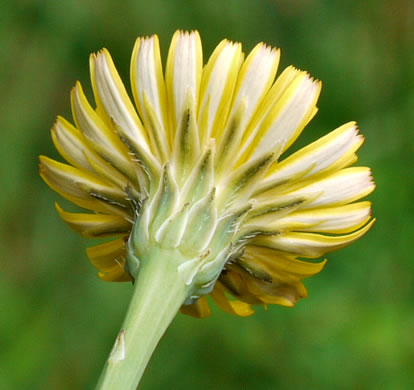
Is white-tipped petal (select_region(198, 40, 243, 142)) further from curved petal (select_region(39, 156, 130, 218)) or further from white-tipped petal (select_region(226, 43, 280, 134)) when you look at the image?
curved petal (select_region(39, 156, 130, 218))

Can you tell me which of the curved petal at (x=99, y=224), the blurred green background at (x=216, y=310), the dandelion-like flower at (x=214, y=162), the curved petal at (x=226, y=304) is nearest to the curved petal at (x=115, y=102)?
the dandelion-like flower at (x=214, y=162)

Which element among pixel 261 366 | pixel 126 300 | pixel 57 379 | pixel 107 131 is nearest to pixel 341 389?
pixel 261 366

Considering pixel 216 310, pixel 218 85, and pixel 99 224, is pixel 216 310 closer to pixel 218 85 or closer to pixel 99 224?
pixel 99 224

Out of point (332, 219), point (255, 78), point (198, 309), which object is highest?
point (255, 78)

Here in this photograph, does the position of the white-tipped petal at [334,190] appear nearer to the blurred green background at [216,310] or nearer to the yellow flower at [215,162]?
the yellow flower at [215,162]

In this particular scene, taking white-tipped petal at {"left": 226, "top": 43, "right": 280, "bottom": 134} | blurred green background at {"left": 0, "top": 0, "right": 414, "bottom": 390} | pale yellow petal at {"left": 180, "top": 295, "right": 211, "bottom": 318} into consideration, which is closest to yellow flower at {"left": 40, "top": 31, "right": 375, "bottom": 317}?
white-tipped petal at {"left": 226, "top": 43, "right": 280, "bottom": 134}

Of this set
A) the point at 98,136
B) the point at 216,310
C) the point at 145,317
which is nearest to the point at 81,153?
the point at 98,136
